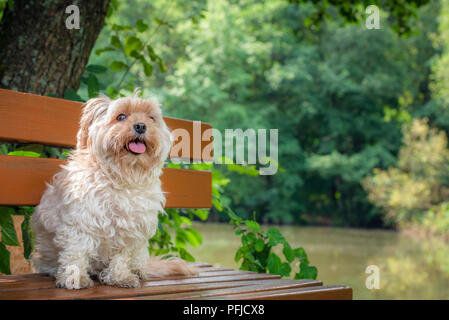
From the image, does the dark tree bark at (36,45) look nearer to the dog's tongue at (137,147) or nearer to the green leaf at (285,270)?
the dog's tongue at (137,147)

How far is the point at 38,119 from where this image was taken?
7.44ft

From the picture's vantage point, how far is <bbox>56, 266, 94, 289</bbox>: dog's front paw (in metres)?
1.86

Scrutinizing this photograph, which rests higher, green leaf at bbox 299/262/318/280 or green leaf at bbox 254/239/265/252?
green leaf at bbox 254/239/265/252

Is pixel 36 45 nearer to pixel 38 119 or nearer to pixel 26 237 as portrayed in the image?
pixel 38 119

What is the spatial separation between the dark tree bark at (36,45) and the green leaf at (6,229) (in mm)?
937

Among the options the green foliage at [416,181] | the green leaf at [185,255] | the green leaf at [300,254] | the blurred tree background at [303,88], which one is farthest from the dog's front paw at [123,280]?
the blurred tree background at [303,88]

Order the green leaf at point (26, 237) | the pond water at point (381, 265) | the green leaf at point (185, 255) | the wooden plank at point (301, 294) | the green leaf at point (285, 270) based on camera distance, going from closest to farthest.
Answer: the wooden plank at point (301, 294), the green leaf at point (26, 237), the green leaf at point (285, 270), the green leaf at point (185, 255), the pond water at point (381, 265)

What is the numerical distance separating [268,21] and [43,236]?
23292 millimetres

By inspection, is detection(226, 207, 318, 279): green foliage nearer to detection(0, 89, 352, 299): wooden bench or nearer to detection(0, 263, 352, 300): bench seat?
detection(0, 89, 352, 299): wooden bench

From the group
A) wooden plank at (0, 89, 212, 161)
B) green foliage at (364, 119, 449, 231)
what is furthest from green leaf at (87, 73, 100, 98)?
green foliage at (364, 119, 449, 231)

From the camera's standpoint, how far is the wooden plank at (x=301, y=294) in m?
1.80

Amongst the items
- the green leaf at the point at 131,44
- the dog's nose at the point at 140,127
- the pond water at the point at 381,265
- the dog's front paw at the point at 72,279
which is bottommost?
the pond water at the point at 381,265

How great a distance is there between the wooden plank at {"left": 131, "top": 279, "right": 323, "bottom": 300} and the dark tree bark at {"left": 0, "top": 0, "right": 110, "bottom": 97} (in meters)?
1.65

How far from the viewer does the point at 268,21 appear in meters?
24.1
